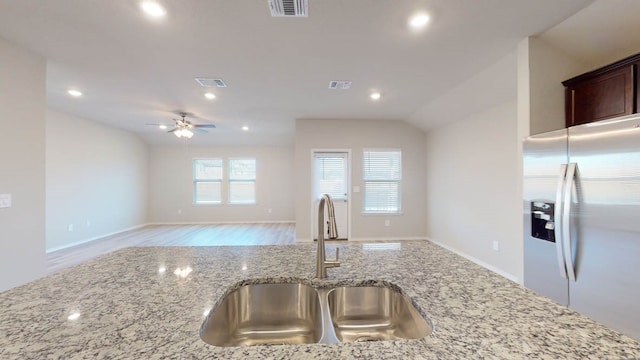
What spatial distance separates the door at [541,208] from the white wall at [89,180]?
6.85 metres

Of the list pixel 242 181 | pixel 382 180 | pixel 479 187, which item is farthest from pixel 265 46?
pixel 242 181

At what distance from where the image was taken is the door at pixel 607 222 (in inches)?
55.7

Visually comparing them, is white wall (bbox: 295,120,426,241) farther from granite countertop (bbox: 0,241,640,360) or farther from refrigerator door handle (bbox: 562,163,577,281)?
granite countertop (bbox: 0,241,640,360)

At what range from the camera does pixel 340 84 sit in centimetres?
344

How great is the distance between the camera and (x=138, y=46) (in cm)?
248

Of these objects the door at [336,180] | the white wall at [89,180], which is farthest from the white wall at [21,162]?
the door at [336,180]

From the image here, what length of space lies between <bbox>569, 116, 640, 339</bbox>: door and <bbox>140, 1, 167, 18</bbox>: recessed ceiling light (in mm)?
3000

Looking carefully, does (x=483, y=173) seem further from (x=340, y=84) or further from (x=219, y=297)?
(x=219, y=297)

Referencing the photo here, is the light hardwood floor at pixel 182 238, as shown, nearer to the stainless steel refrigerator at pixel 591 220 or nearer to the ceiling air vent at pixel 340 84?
the ceiling air vent at pixel 340 84

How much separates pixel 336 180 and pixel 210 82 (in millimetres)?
3069

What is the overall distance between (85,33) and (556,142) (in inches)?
151

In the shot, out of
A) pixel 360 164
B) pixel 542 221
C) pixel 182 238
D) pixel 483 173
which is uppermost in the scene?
pixel 360 164

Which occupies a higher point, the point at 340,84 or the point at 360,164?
the point at 340,84

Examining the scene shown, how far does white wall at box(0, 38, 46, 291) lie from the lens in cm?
235
